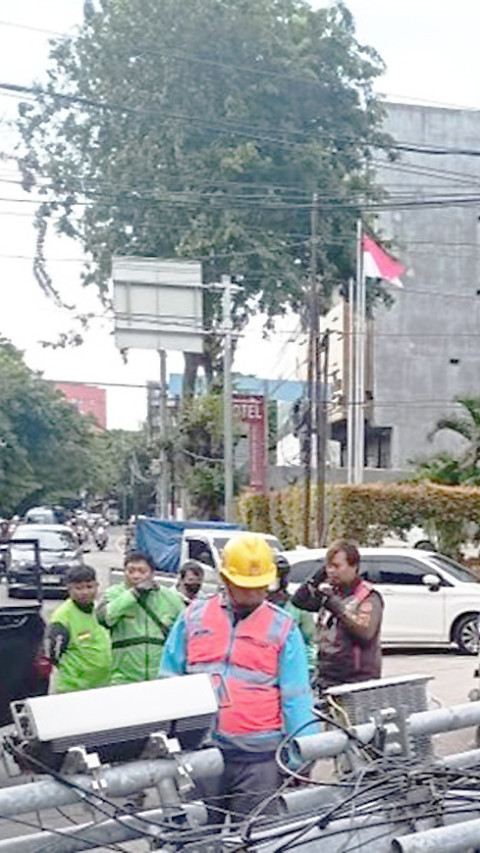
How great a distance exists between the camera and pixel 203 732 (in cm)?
314

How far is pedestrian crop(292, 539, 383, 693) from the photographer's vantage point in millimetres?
6289

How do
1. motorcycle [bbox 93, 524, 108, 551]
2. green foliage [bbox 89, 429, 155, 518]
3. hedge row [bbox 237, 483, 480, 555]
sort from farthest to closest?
green foliage [bbox 89, 429, 155, 518] < motorcycle [bbox 93, 524, 108, 551] < hedge row [bbox 237, 483, 480, 555]

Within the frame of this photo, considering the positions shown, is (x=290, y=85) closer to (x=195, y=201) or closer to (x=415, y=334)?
(x=195, y=201)

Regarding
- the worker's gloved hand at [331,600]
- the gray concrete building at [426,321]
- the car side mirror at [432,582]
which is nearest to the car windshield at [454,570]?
the car side mirror at [432,582]

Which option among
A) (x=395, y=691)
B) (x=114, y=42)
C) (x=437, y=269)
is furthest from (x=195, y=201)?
(x=395, y=691)

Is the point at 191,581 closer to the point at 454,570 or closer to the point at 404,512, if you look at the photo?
the point at 454,570

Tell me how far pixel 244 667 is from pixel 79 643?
268 cm

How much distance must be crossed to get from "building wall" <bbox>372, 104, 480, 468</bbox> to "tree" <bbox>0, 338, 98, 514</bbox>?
57.8 ft

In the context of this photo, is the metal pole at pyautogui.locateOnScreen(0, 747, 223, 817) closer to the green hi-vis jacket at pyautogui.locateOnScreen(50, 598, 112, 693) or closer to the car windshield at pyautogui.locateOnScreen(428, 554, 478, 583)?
the green hi-vis jacket at pyautogui.locateOnScreen(50, 598, 112, 693)

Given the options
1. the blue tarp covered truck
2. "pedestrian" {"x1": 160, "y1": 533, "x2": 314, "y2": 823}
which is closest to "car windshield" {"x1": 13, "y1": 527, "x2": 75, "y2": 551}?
the blue tarp covered truck

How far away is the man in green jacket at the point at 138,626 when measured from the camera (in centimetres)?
677

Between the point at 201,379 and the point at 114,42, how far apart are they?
33.4ft

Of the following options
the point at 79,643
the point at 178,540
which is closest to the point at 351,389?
the point at 178,540

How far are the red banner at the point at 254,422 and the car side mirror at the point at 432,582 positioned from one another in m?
13.5
